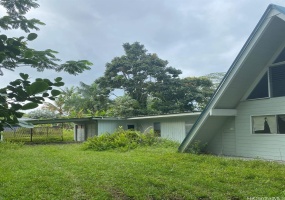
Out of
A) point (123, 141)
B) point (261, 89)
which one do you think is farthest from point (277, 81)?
point (123, 141)

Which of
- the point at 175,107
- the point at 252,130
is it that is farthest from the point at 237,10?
the point at 175,107

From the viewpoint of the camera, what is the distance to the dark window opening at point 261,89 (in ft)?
33.2

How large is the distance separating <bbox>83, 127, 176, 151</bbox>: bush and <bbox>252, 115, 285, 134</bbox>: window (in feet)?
18.2

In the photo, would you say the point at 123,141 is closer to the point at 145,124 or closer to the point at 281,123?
the point at 145,124

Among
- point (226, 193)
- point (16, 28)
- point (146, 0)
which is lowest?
point (226, 193)

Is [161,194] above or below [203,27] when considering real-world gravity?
below

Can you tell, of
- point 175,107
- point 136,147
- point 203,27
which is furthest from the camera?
point 175,107

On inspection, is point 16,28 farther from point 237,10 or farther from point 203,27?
point 203,27

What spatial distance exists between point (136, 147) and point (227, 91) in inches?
231

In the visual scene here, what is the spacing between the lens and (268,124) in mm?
10023

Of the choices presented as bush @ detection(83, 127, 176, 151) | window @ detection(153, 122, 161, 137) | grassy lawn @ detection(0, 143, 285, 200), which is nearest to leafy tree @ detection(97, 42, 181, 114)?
window @ detection(153, 122, 161, 137)

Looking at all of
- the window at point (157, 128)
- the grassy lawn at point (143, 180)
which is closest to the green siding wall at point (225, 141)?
the grassy lawn at point (143, 180)

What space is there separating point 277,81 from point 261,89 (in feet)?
2.16

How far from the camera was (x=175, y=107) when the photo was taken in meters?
24.2
